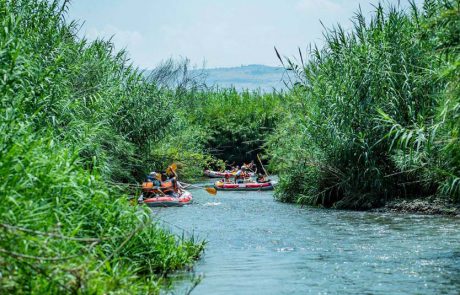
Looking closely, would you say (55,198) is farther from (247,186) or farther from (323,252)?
(247,186)

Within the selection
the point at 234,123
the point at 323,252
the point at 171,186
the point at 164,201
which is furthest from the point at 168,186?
the point at 234,123

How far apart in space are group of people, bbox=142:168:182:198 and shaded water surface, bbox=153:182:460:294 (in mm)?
1468

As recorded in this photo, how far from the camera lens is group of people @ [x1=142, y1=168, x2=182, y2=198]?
20.9m

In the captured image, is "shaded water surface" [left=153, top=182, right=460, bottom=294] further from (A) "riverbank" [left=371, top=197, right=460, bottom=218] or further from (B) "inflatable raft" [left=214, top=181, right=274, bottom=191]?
(B) "inflatable raft" [left=214, top=181, right=274, bottom=191]

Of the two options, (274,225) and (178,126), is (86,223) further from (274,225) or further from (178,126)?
(178,126)

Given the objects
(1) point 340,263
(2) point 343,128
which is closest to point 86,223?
(1) point 340,263

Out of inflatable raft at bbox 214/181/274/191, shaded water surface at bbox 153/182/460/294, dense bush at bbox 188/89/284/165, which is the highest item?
dense bush at bbox 188/89/284/165

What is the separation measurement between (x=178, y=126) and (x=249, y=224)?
31.4ft

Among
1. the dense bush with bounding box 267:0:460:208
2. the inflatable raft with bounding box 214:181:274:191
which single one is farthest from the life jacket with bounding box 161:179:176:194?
the inflatable raft with bounding box 214:181:274:191

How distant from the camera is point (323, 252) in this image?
12.3 m

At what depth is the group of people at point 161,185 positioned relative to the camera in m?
20.9

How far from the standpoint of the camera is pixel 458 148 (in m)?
10.4

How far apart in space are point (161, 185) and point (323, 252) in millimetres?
9981

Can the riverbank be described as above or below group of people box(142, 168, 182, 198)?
below
